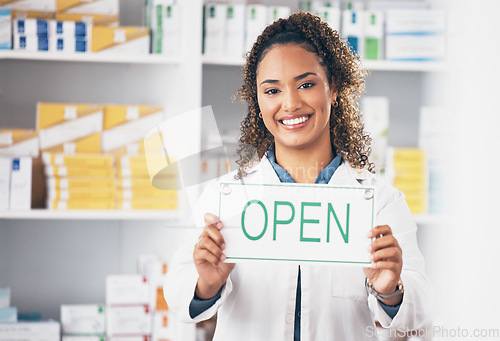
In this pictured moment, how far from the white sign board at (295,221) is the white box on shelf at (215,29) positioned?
3.51 ft

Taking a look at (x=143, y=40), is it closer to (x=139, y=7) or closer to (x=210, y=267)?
(x=139, y=7)

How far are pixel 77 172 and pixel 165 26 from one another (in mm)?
584

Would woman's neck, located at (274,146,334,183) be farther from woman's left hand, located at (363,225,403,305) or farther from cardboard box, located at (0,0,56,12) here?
cardboard box, located at (0,0,56,12)

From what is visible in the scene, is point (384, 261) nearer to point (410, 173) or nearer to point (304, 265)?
point (304, 265)

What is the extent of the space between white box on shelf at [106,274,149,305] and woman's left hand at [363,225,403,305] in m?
1.10

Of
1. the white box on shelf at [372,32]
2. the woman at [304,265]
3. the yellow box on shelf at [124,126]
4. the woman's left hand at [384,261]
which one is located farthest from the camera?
the white box on shelf at [372,32]

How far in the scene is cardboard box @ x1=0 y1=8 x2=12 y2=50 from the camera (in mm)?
1822

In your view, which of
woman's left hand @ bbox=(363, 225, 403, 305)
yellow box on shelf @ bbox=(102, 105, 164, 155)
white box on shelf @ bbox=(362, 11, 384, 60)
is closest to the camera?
woman's left hand @ bbox=(363, 225, 403, 305)

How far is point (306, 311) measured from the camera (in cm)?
105

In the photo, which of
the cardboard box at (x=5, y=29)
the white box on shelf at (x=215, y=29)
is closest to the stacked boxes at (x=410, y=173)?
the white box on shelf at (x=215, y=29)

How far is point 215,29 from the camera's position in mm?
1902

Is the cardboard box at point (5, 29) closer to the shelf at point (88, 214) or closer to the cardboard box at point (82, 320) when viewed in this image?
the shelf at point (88, 214)

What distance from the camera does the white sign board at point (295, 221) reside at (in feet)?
3.06

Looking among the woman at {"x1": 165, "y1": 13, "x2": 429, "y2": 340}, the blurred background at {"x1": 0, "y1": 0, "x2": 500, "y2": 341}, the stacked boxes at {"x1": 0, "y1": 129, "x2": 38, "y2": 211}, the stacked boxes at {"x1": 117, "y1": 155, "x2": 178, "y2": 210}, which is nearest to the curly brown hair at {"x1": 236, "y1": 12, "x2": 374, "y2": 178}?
the woman at {"x1": 165, "y1": 13, "x2": 429, "y2": 340}
